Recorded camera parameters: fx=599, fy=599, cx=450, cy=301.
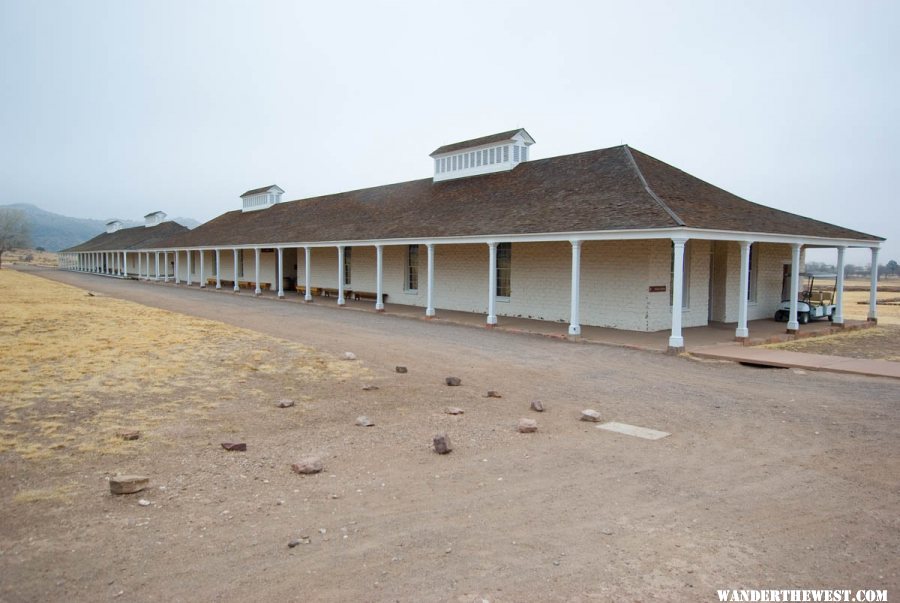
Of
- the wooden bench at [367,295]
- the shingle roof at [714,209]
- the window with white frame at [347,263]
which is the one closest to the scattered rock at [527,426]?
the shingle roof at [714,209]

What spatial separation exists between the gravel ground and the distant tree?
96339 millimetres

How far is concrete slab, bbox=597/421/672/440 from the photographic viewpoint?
6.90 metres

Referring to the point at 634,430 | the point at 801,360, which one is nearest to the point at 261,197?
the point at 801,360

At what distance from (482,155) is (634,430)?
63.2 feet

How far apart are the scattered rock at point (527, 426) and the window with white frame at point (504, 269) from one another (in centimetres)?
1362

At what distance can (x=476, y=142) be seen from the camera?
2511cm

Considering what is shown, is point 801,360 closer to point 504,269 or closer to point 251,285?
point 504,269

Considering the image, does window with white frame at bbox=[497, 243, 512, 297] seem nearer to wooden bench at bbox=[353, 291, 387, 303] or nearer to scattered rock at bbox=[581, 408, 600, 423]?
wooden bench at bbox=[353, 291, 387, 303]

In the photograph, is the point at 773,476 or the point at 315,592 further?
the point at 773,476

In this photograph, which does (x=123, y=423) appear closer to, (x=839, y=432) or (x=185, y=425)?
(x=185, y=425)

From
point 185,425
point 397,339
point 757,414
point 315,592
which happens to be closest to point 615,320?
point 397,339

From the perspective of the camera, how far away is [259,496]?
16.5 feet

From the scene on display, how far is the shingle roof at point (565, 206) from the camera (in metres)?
15.3

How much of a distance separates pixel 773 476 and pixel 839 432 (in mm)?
2157
